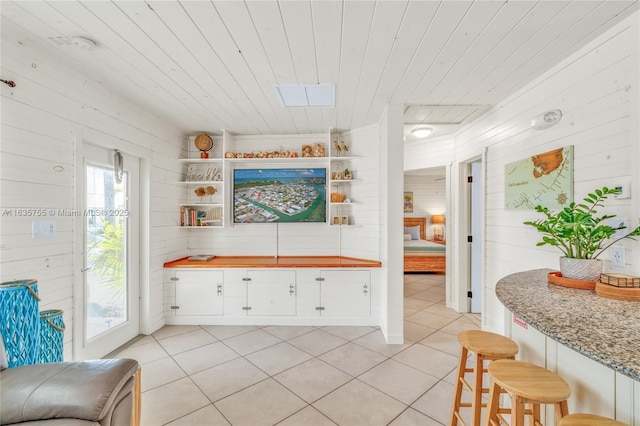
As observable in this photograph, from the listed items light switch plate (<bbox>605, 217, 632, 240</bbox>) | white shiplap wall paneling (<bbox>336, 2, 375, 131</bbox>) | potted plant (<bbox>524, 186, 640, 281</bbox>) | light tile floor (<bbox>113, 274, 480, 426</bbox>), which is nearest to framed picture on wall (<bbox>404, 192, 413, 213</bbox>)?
light tile floor (<bbox>113, 274, 480, 426</bbox>)

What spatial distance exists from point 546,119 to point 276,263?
121 inches

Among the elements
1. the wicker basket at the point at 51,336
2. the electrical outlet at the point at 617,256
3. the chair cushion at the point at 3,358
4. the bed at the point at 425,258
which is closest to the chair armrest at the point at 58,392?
the chair cushion at the point at 3,358

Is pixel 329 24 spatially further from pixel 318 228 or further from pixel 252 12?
pixel 318 228

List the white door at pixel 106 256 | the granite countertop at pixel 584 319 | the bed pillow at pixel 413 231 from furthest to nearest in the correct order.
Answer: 1. the bed pillow at pixel 413 231
2. the white door at pixel 106 256
3. the granite countertop at pixel 584 319

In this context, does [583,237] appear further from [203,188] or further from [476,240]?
[203,188]

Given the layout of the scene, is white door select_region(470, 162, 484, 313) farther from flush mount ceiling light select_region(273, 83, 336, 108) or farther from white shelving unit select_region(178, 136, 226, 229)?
white shelving unit select_region(178, 136, 226, 229)

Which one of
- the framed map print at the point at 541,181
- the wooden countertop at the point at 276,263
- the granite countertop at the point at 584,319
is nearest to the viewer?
the granite countertop at the point at 584,319

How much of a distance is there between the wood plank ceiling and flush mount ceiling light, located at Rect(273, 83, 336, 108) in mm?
95

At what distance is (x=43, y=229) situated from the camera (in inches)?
75.2

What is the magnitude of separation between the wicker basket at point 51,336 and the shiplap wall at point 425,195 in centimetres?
754

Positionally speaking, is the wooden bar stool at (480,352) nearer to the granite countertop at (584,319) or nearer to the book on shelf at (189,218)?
the granite countertop at (584,319)

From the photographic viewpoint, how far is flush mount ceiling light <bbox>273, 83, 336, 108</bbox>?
2.48 meters

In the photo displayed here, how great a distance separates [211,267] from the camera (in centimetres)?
333

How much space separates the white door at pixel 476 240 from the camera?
12.3 feet
